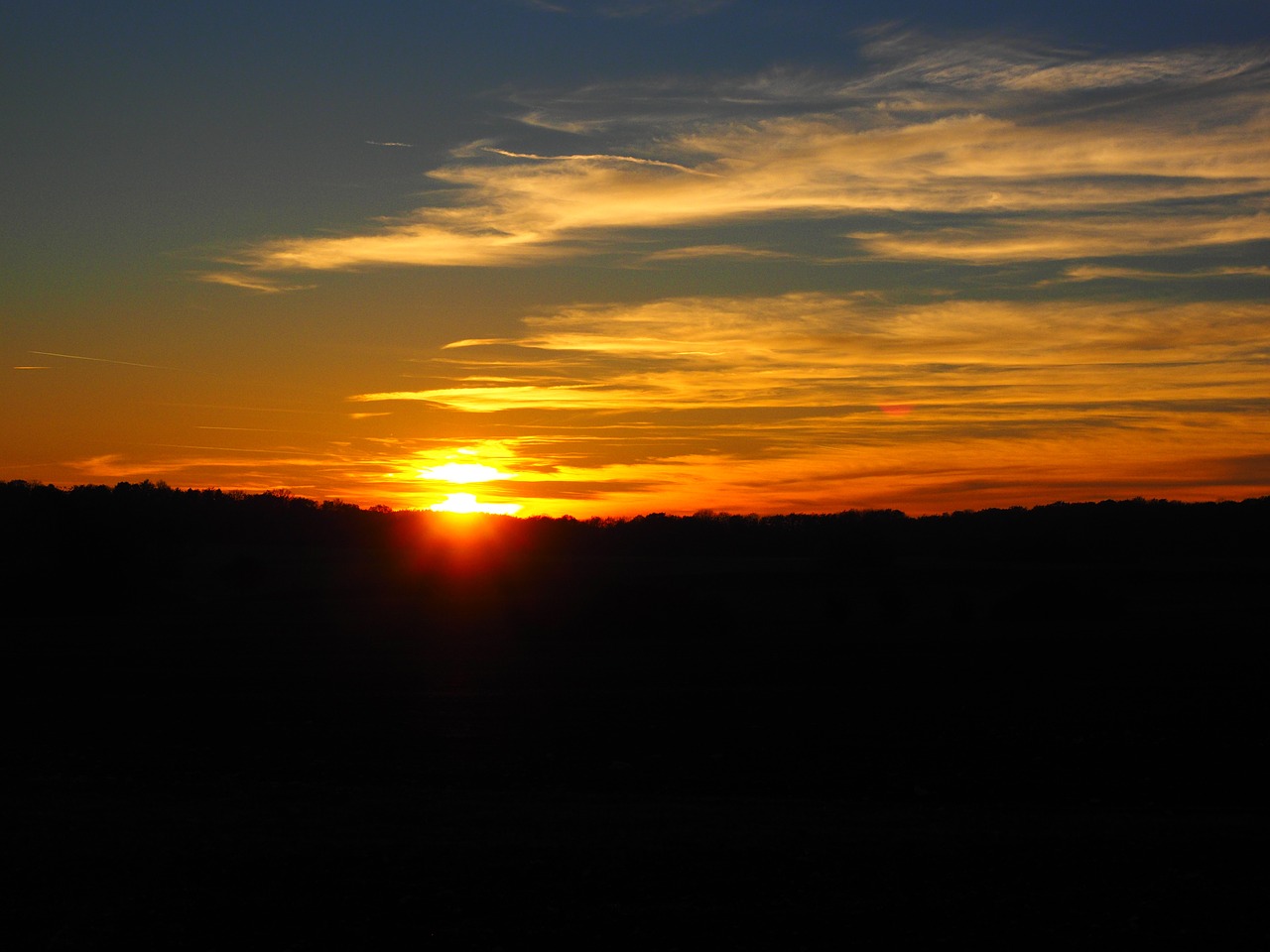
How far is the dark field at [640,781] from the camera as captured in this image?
26.5 feet

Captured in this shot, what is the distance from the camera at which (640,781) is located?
14359mm

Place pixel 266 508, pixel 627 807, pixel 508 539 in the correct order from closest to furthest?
pixel 627 807
pixel 508 539
pixel 266 508

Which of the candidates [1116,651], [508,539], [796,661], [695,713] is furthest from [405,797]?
[508,539]

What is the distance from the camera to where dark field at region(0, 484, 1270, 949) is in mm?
8086

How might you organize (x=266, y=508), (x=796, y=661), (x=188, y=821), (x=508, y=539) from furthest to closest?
(x=266, y=508)
(x=508, y=539)
(x=796, y=661)
(x=188, y=821)

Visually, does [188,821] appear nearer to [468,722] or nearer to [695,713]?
[468,722]

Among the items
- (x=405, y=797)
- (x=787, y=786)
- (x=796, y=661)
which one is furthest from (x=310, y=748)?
(x=796, y=661)

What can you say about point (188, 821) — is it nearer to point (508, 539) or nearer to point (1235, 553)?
point (1235, 553)

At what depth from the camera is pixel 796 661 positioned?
28.1 metres

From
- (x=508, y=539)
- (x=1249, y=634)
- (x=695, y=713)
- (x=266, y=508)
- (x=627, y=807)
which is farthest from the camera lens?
(x=266, y=508)

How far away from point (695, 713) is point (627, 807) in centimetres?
695

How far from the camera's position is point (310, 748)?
54.6 feet

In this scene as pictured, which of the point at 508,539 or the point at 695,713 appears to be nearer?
the point at 695,713

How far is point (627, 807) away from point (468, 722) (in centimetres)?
681
